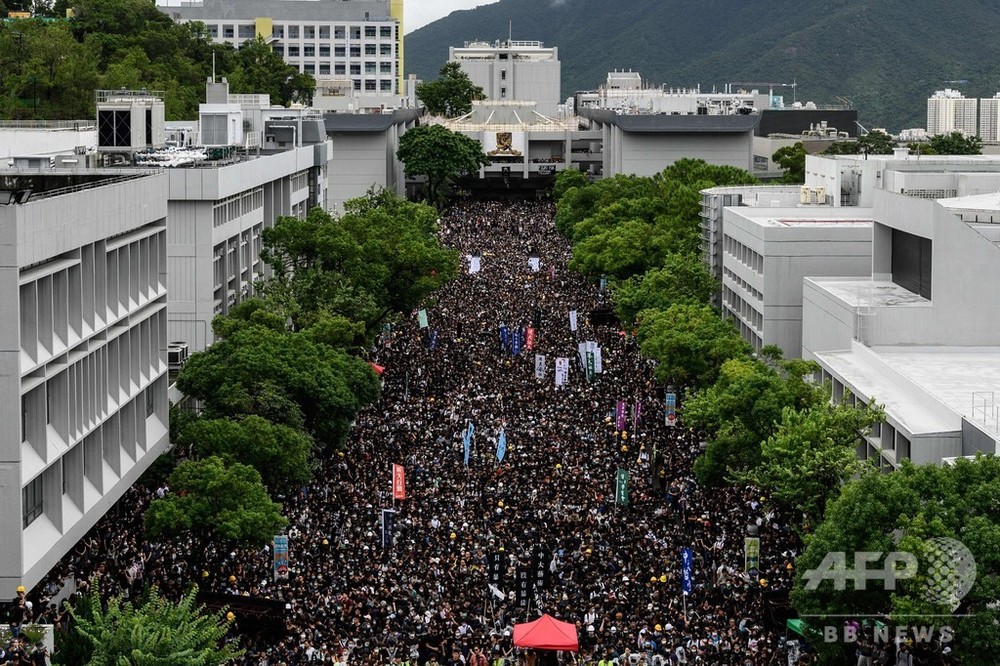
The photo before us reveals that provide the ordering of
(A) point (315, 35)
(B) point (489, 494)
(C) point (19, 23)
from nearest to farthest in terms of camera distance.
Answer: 1. (B) point (489, 494)
2. (C) point (19, 23)
3. (A) point (315, 35)

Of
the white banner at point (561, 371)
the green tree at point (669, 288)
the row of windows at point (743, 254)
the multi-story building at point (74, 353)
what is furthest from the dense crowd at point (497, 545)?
the green tree at point (669, 288)

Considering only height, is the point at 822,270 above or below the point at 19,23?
below

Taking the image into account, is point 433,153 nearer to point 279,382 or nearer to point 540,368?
point 540,368

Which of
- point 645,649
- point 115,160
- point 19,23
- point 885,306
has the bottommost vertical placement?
point 645,649

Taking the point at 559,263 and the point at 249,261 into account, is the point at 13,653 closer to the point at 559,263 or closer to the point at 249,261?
the point at 249,261

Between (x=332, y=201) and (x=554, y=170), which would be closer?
(x=332, y=201)

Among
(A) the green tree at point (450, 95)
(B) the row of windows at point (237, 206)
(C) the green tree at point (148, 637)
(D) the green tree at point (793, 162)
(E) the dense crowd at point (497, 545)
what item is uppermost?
(A) the green tree at point (450, 95)

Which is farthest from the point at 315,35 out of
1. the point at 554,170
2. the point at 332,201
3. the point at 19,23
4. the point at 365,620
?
the point at 365,620

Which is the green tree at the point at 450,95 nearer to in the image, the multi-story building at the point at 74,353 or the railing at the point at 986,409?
the multi-story building at the point at 74,353
